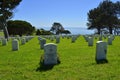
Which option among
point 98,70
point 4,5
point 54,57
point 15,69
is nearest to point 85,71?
point 98,70

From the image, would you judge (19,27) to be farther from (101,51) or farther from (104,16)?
(101,51)

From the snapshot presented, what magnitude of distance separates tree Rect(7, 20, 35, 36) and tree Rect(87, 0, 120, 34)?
1977 centimetres

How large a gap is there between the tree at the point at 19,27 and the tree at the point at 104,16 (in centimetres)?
1977

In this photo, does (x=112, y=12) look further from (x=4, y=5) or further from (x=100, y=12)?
(x=4, y=5)

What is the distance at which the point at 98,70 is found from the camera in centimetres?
1282

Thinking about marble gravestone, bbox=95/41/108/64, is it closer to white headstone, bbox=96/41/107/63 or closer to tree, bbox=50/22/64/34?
white headstone, bbox=96/41/107/63

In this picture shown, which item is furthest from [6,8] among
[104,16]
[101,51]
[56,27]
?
[56,27]

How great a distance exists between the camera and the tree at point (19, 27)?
92750 mm

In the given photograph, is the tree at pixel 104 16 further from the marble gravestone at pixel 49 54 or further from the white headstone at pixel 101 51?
the marble gravestone at pixel 49 54

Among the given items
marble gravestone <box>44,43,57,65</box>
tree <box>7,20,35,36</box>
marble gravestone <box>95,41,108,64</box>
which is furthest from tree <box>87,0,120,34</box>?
marble gravestone <box>44,43,57,65</box>

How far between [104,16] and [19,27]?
2637cm

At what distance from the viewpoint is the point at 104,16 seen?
85875 millimetres

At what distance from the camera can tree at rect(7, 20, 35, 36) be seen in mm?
92750

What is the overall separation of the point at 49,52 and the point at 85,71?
258 cm
